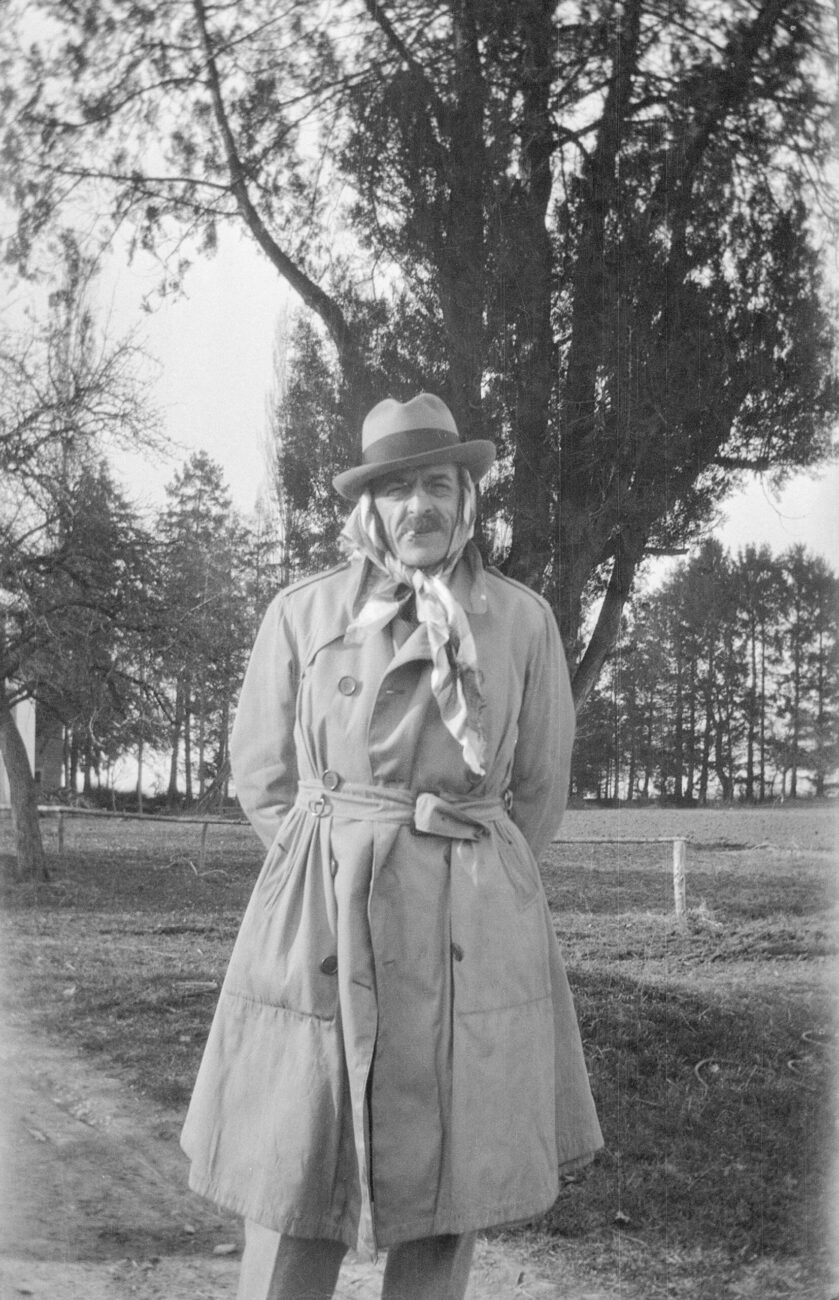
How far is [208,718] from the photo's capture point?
2994mm

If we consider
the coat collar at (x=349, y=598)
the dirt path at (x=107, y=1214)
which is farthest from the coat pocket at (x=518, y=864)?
the dirt path at (x=107, y=1214)

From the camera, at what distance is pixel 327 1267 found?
7.87ft

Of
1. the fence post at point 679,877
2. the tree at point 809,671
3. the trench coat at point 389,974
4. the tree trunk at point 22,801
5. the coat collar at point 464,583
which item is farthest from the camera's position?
the tree at point 809,671

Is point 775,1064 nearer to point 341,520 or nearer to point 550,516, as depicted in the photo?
point 550,516

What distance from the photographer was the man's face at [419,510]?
2.46 m

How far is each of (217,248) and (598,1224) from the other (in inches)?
108

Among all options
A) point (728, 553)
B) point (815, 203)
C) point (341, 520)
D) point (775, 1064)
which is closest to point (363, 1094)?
point (341, 520)

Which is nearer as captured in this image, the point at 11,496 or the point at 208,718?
the point at 208,718

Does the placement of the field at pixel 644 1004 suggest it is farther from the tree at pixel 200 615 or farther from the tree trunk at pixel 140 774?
the tree at pixel 200 615

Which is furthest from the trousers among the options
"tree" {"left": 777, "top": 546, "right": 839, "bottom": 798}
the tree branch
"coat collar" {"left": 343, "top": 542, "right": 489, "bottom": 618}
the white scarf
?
the tree branch

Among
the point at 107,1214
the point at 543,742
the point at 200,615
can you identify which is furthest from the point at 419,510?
the point at 107,1214

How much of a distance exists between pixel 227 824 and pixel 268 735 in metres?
0.49

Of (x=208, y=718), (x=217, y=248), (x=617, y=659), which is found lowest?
(x=208, y=718)

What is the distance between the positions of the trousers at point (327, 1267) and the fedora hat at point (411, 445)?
1.55 meters
